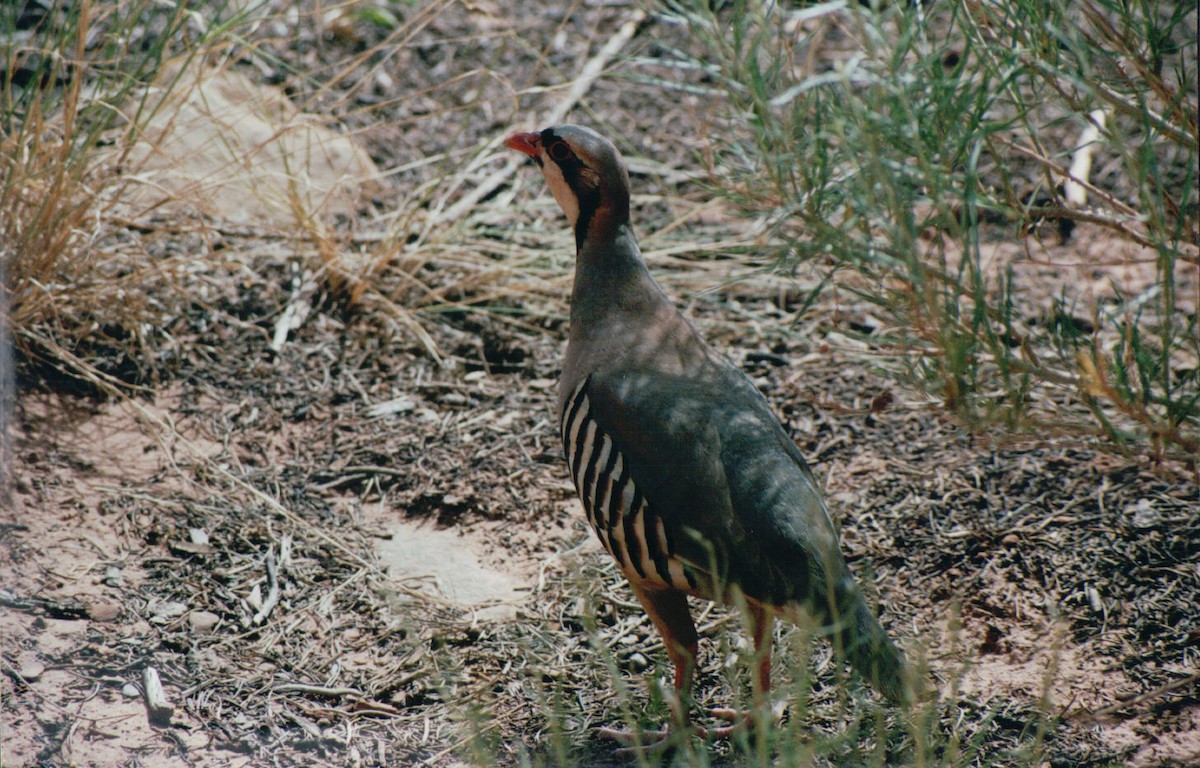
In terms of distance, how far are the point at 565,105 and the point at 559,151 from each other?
2.42m

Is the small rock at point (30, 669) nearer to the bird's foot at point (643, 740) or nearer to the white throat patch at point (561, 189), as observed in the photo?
the bird's foot at point (643, 740)

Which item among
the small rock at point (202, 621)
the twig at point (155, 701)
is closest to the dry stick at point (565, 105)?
the small rock at point (202, 621)

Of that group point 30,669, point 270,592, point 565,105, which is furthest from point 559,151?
point 565,105

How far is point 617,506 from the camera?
2.85 metres

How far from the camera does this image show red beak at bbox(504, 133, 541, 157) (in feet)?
11.5

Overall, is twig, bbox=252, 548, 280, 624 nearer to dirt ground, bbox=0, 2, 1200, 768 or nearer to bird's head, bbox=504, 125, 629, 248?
dirt ground, bbox=0, 2, 1200, 768

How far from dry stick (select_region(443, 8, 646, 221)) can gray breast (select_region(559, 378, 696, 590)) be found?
212 centimetres

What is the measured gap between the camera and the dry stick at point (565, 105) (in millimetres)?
5160

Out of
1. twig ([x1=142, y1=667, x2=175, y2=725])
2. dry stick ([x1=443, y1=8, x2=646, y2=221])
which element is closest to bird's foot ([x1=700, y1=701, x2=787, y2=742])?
twig ([x1=142, y1=667, x2=175, y2=725])

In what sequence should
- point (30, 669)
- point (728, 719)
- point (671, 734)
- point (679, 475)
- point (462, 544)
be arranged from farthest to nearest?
point (462, 544)
point (728, 719)
point (671, 734)
point (30, 669)
point (679, 475)

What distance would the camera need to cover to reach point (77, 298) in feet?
12.8

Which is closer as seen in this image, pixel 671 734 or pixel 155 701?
pixel 155 701

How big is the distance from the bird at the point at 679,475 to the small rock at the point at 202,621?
113cm

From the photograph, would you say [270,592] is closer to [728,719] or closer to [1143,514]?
[728,719]
